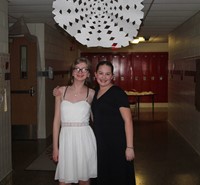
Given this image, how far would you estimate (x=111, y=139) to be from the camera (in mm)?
2404

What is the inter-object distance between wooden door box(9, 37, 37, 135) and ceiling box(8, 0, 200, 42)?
44 cm

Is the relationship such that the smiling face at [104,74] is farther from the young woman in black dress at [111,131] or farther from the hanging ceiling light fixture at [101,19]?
the hanging ceiling light fixture at [101,19]

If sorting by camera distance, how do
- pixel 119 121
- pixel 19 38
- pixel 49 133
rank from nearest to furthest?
pixel 119 121 < pixel 19 38 < pixel 49 133

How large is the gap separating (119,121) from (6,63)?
1853mm

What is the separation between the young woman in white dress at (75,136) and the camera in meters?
2.42

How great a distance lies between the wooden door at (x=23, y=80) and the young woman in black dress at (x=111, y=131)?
346 cm

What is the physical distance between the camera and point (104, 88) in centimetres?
246

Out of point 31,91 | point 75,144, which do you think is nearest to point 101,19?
point 75,144

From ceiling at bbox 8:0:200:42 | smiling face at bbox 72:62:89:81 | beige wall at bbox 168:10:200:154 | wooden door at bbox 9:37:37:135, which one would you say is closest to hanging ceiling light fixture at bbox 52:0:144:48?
smiling face at bbox 72:62:89:81

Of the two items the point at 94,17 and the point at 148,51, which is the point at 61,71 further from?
the point at 94,17

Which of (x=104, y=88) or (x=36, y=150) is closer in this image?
(x=104, y=88)

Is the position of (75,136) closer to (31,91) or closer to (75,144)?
(75,144)

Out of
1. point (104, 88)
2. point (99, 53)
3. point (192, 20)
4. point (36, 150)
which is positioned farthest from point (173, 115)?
point (104, 88)

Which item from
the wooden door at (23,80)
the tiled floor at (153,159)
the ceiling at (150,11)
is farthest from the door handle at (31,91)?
the ceiling at (150,11)
